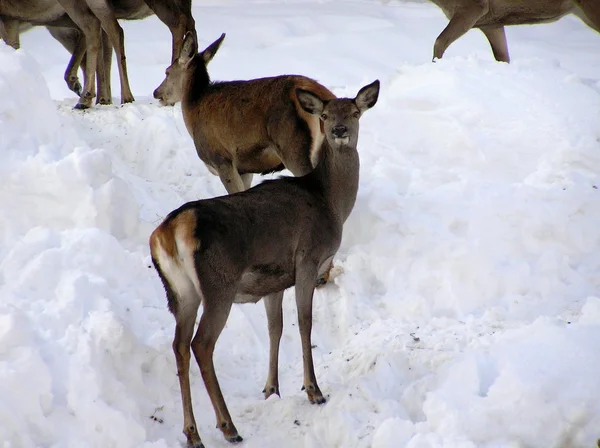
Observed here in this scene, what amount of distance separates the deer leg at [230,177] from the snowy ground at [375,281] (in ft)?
1.87

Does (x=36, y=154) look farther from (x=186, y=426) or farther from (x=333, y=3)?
(x=333, y=3)

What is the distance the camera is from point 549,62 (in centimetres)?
1146

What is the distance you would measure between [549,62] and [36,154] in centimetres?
599

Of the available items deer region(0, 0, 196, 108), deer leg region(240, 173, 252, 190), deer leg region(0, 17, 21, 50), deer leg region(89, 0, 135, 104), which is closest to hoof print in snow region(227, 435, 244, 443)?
deer leg region(240, 173, 252, 190)

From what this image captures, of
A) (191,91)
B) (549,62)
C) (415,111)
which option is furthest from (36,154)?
(549,62)

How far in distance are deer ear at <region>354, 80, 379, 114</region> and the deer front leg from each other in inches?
83.5

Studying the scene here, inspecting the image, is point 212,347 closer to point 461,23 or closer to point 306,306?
point 306,306

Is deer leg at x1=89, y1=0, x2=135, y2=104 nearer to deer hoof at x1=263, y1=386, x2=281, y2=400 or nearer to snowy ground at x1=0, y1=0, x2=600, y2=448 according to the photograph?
snowy ground at x1=0, y1=0, x2=600, y2=448

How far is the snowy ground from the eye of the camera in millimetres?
5992

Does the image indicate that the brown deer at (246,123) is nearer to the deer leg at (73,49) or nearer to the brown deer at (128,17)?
the brown deer at (128,17)

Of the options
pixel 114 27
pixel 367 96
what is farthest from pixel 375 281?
pixel 114 27

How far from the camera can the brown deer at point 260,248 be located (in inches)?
244

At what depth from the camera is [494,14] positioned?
1293cm

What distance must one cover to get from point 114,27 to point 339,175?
5.43 m
